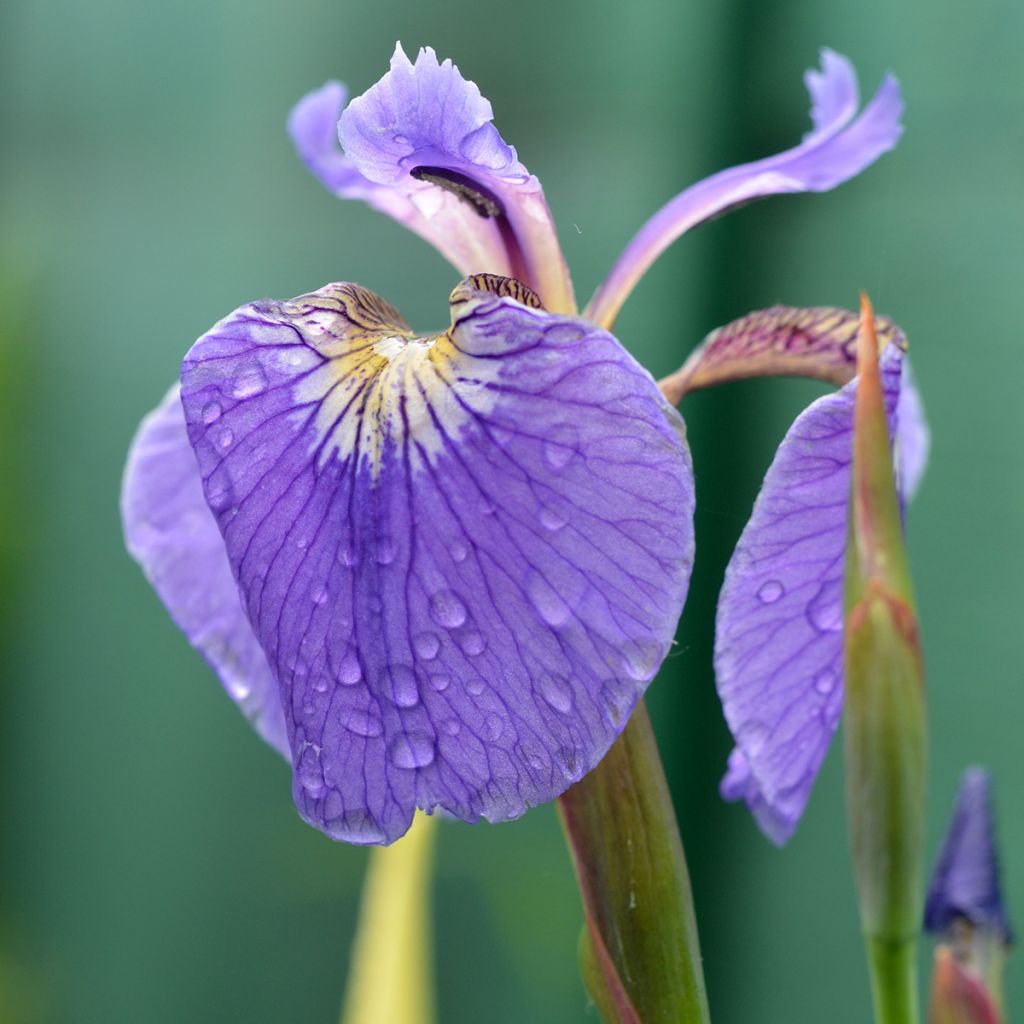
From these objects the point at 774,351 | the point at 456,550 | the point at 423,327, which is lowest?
the point at 456,550

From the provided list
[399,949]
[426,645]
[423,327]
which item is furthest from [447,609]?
[423,327]

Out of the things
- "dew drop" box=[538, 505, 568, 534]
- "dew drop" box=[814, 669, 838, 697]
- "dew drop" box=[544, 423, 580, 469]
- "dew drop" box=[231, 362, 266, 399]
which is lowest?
"dew drop" box=[814, 669, 838, 697]

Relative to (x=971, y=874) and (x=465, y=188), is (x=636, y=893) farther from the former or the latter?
(x=465, y=188)

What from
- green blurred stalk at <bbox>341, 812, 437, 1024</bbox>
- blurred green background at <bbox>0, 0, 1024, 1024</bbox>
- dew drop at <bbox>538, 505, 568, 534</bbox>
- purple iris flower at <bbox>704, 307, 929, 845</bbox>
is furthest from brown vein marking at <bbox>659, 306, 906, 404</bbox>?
blurred green background at <bbox>0, 0, 1024, 1024</bbox>

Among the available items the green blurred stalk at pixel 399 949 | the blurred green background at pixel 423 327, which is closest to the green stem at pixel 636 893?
the green blurred stalk at pixel 399 949

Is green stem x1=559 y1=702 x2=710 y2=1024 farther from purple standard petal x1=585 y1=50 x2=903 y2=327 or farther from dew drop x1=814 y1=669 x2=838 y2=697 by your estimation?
purple standard petal x1=585 y1=50 x2=903 y2=327
